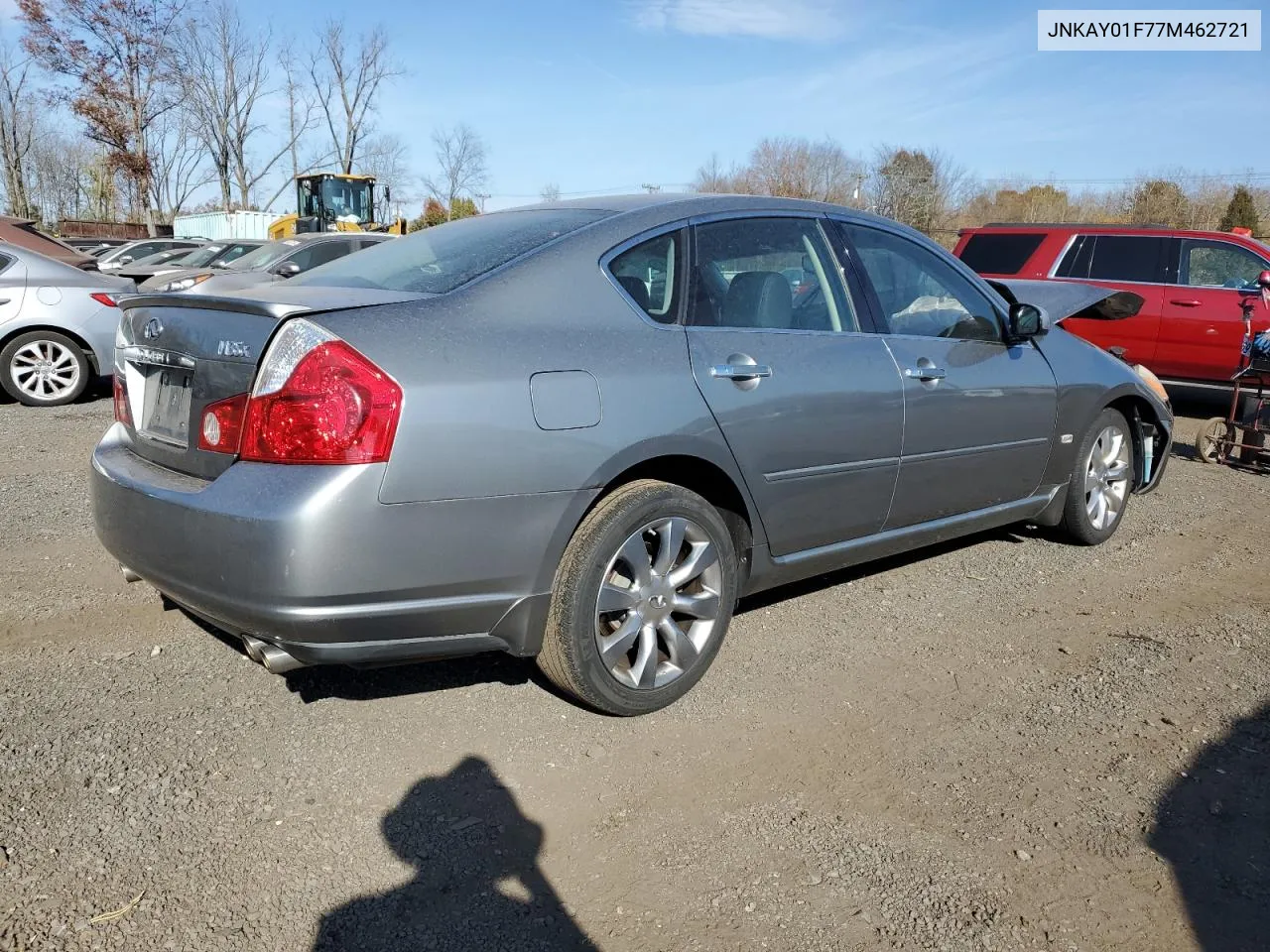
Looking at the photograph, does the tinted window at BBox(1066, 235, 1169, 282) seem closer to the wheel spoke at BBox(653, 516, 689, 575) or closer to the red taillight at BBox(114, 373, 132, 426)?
the wheel spoke at BBox(653, 516, 689, 575)

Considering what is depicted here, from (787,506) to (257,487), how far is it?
1.78 metres

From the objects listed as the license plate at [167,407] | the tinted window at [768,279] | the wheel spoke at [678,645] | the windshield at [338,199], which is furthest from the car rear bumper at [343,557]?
the windshield at [338,199]

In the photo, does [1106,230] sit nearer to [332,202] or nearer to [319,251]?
[319,251]

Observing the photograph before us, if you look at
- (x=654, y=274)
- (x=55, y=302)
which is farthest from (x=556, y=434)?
(x=55, y=302)

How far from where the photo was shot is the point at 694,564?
326 centimetres

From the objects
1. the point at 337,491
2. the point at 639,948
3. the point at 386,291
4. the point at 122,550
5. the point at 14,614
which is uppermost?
the point at 386,291

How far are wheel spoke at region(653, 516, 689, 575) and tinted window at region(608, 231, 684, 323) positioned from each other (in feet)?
2.15

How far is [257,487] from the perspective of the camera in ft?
8.41

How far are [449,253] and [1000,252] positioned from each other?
8.54m

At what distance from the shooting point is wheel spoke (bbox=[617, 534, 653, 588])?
3.04 m

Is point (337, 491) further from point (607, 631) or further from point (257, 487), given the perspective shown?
point (607, 631)

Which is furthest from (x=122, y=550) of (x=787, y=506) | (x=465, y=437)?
(x=787, y=506)

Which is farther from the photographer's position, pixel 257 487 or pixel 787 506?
pixel 787 506

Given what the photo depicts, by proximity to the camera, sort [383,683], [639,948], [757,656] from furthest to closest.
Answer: [757,656] < [383,683] < [639,948]
